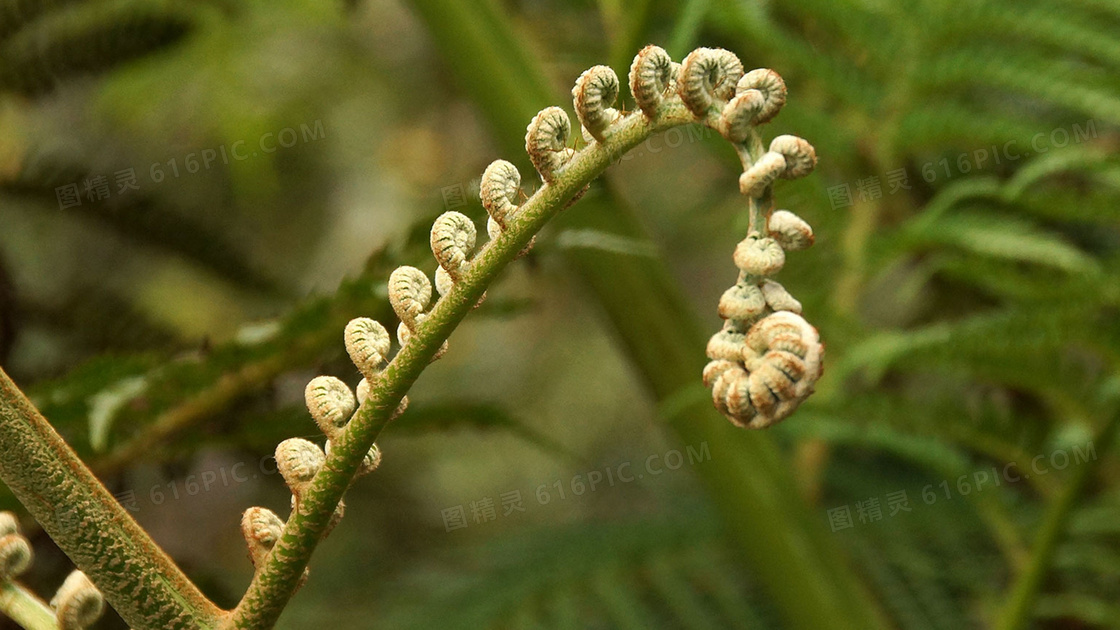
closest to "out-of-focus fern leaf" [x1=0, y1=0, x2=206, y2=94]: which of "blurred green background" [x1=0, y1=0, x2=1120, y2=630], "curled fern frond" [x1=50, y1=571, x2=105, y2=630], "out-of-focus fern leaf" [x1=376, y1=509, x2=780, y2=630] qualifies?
"blurred green background" [x1=0, y1=0, x2=1120, y2=630]

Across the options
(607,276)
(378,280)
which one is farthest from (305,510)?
(607,276)

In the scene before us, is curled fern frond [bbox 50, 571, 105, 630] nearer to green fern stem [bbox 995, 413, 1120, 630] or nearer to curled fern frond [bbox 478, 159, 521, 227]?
curled fern frond [bbox 478, 159, 521, 227]

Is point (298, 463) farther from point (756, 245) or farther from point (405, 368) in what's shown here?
point (756, 245)

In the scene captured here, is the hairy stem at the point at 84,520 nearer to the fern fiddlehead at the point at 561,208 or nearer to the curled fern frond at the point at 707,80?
the fern fiddlehead at the point at 561,208

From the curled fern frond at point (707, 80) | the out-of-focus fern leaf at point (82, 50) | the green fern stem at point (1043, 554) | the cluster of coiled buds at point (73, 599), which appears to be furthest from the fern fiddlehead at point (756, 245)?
the out-of-focus fern leaf at point (82, 50)

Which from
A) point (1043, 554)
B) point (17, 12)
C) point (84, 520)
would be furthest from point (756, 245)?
point (17, 12)
